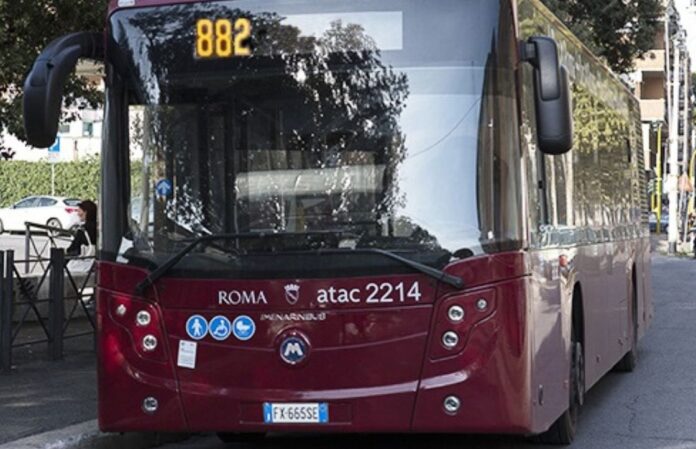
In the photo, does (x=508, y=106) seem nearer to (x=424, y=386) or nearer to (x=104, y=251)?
(x=424, y=386)

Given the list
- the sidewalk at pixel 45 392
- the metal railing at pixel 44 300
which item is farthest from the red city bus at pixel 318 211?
the metal railing at pixel 44 300

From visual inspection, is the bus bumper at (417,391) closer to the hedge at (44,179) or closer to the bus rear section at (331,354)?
the bus rear section at (331,354)

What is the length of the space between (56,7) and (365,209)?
310 inches

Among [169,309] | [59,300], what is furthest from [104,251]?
[59,300]

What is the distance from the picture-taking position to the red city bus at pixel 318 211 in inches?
333

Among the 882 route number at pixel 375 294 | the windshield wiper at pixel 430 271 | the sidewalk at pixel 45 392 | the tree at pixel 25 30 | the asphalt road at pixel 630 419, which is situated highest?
the tree at pixel 25 30

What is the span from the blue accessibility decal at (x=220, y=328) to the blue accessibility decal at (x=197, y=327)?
0.15 feet

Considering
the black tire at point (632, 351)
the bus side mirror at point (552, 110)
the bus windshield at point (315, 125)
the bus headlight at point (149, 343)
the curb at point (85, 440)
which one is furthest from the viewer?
the black tire at point (632, 351)

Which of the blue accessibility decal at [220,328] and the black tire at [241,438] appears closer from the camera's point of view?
the blue accessibility decal at [220,328]

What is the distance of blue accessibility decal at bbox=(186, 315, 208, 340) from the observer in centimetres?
868

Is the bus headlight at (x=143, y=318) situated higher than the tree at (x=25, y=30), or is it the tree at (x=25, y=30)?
the tree at (x=25, y=30)

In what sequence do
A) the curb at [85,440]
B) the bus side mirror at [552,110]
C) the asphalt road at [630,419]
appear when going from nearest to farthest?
the bus side mirror at [552,110], the curb at [85,440], the asphalt road at [630,419]

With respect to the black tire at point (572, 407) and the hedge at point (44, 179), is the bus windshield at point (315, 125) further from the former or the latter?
the hedge at point (44, 179)

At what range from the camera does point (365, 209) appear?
853 cm
